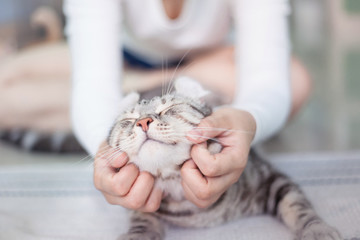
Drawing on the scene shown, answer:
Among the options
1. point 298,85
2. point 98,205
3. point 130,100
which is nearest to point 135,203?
point 130,100

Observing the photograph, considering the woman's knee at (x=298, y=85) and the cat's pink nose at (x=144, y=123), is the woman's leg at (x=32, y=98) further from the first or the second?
the cat's pink nose at (x=144, y=123)

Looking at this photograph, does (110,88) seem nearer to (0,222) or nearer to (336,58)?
(0,222)

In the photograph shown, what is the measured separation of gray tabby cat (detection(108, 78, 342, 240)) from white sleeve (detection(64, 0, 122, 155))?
171mm

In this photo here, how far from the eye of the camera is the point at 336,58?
3129 millimetres

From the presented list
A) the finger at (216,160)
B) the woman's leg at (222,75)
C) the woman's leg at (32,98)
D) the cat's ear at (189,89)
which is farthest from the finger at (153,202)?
the woman's leg at (32,98)

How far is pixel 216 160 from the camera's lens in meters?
0.71

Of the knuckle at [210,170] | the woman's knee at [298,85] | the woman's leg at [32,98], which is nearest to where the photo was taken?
the knuckle at [210,170]

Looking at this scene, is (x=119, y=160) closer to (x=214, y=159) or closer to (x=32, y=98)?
(x=214, y=159)

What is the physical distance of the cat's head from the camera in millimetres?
753

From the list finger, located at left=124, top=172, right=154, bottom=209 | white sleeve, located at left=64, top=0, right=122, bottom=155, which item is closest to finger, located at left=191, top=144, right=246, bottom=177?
finger, located at left=124, top=172, right=154, bottom=209

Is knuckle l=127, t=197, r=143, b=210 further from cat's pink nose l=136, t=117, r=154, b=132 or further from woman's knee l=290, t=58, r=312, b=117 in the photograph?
woman's knee l=290, t=58, r=312, b=117

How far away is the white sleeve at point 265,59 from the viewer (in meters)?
1.03

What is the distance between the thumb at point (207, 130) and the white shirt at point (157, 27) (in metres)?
0.18

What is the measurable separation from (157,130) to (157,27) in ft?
2.59
